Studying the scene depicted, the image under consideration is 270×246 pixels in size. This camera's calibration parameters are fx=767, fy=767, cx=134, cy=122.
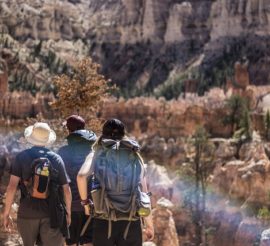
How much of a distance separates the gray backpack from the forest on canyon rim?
4951 millimetres

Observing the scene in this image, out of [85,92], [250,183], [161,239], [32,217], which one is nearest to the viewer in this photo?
[32,217]

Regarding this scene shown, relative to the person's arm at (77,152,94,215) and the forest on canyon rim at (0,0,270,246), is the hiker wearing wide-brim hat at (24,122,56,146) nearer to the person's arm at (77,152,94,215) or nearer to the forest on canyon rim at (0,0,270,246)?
the person's arm at (77,152,94,215)

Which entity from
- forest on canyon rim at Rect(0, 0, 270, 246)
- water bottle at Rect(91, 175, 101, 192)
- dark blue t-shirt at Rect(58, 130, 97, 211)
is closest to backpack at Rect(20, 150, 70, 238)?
water bottle at Rect(91, 175, 101, 192)

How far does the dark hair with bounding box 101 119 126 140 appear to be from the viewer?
7.00 m

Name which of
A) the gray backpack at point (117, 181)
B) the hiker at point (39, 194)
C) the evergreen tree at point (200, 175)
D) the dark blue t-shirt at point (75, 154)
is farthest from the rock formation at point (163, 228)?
the gray backpack at point (117, 181)

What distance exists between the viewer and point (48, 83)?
103 metres

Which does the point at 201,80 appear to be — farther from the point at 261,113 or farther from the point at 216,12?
the point at 261,113

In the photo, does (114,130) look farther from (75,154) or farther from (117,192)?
(75,154)

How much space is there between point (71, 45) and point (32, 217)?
118831 mm

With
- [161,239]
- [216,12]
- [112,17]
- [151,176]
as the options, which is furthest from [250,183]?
[112,17]

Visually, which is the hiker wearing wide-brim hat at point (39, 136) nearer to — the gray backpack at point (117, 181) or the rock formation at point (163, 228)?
the gray backpack at point (117, 181)

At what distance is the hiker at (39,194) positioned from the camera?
697 centimetres

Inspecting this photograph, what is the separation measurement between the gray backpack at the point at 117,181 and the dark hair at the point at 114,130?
148 millimetres

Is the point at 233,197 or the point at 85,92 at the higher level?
the point at 85,92
